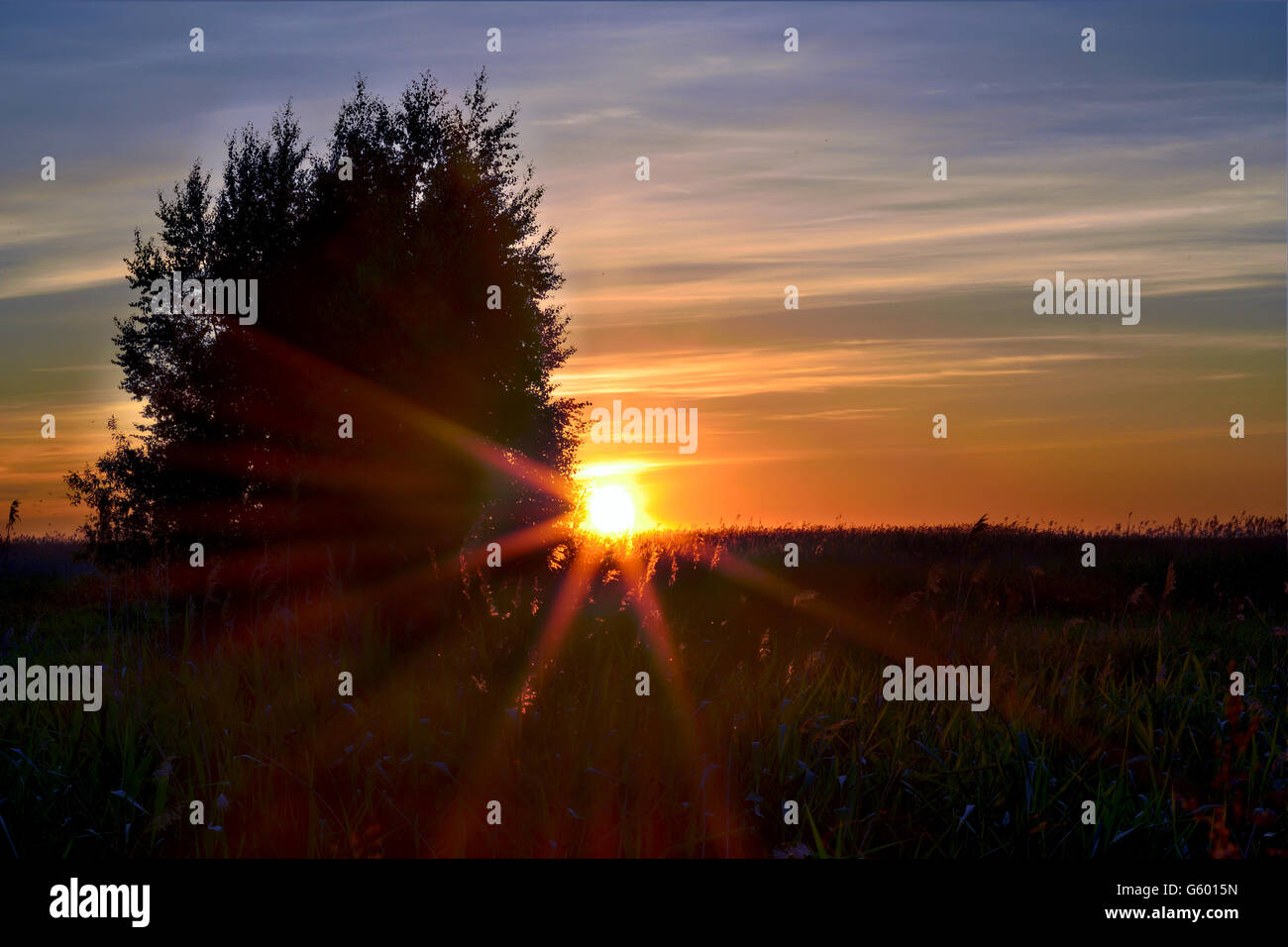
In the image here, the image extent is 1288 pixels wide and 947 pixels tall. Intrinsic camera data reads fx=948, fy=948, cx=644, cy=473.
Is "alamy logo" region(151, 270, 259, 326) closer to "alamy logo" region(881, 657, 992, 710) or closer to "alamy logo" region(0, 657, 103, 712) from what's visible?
"alamy logo" region(0, 657, 103, 712)

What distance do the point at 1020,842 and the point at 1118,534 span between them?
26029mm

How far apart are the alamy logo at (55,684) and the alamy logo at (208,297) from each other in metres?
19.7

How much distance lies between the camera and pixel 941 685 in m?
8.04

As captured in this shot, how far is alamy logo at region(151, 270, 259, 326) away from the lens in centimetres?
2730

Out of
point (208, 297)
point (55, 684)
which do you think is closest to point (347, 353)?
point (208, 297)

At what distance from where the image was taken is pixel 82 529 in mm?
28953

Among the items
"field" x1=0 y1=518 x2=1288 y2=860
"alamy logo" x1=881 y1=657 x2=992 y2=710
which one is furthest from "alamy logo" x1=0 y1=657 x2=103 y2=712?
"alamy logo" x1=881 y1=657 x2=992 y2=710

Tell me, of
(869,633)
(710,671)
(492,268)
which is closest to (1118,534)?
(869,633)

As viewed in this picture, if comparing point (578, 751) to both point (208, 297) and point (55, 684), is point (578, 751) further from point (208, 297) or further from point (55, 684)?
point (208, 297)

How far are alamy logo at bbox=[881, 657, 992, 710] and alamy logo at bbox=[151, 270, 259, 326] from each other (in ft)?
77.0
